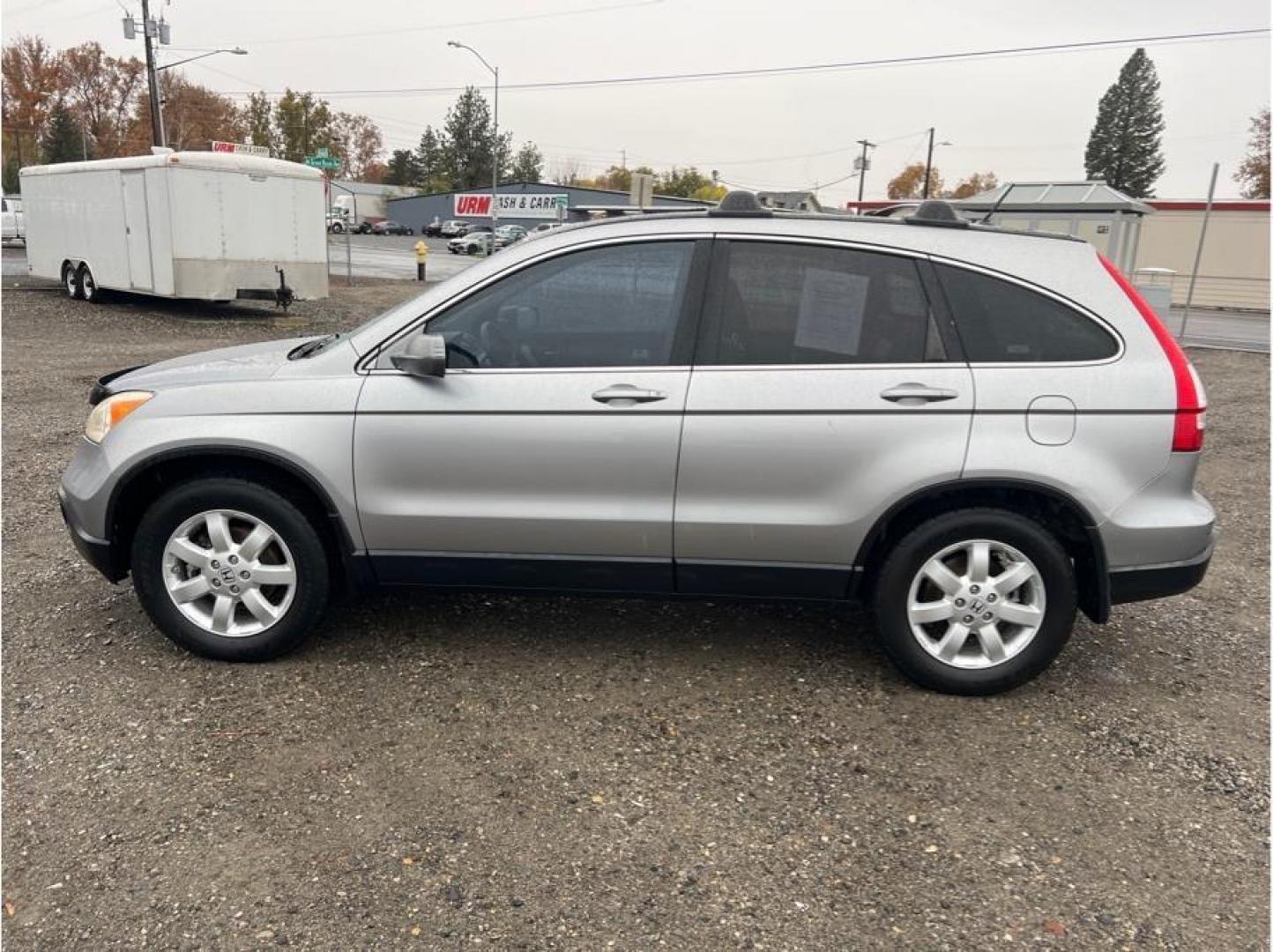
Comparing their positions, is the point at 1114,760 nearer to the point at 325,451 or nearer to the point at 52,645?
the point at 325,451

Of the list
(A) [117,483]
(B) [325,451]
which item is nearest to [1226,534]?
(B) [325,451]

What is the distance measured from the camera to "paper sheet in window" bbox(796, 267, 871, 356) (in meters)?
3.55

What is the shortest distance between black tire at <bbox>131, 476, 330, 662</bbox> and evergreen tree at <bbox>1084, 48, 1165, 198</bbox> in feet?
263

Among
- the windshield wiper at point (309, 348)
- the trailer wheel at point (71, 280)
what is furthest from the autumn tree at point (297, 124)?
the windshield wiper at point (309, 348)

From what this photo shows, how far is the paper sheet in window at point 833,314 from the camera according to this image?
355 centimetres

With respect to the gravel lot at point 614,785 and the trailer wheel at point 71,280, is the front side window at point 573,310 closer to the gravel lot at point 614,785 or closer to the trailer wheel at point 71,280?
the gravel lot at point 614,785

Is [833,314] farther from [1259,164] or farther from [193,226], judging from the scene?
[1259,164]

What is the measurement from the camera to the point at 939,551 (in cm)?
353

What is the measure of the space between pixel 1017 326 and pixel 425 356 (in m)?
2.13

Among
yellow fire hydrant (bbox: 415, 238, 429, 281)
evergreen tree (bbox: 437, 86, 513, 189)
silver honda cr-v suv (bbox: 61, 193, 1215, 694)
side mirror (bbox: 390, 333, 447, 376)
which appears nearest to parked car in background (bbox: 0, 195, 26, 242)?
yellow fire hydrant (bbox: 415, 238, 429, 281)

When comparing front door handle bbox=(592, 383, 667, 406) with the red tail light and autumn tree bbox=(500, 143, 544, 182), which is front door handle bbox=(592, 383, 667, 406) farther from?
autumn tree bbox=(500, 143, 544, 182)

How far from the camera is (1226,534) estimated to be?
6121 millimetres

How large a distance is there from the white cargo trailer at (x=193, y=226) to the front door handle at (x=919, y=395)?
46.3ft

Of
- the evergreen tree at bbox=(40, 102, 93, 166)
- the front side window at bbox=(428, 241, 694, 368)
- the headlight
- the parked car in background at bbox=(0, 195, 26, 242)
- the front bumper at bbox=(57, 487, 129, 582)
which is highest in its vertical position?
the evergreen tree at bbox=(40, 102, 93, 166)
